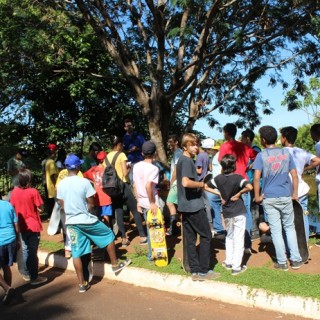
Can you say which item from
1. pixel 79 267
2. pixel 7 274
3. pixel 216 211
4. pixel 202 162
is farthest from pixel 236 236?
pixel 7 274

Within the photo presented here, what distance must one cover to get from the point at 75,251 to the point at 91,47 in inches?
275

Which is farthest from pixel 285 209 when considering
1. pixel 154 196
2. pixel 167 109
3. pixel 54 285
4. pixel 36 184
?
pixel 36 184

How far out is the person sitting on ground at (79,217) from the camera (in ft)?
16.9

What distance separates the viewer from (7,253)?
496 cm

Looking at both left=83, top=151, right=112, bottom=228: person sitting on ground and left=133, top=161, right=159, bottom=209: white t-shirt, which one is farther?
left=83, top=151, right=112, bottom=228: person sitting on ground

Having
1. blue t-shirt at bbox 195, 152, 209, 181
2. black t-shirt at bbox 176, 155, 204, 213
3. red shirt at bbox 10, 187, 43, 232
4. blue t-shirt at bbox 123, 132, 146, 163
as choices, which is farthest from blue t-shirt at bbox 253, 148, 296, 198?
blue t-shirt at bbox 123, 132, 146, 163

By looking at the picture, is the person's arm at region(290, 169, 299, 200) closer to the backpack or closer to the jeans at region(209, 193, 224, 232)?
the jeans at region(209, 193, 224, 232)

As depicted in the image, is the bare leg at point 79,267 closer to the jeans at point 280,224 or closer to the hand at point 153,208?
the hand at point 153,208

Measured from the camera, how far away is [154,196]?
5.64 metres

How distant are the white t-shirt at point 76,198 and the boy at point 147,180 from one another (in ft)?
2.66

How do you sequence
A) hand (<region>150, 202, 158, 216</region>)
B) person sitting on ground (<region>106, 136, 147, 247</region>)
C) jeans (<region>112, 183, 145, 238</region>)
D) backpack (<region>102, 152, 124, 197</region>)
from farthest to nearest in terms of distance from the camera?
1. jeans (<region>112, 183, 145, 238</region>)
2. person sitting on ground (<region>106, 136, 147, 247</region>)
3. backpack (<region>102, 152, 124, 197</region>)
4. hand (<region>150, 202, 158, 216</region>)

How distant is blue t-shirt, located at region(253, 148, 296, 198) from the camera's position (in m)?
4.98

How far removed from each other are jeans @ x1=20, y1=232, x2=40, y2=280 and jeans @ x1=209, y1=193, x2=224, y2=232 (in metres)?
2.72

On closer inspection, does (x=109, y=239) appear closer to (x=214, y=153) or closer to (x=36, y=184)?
(x=214, y=153)
